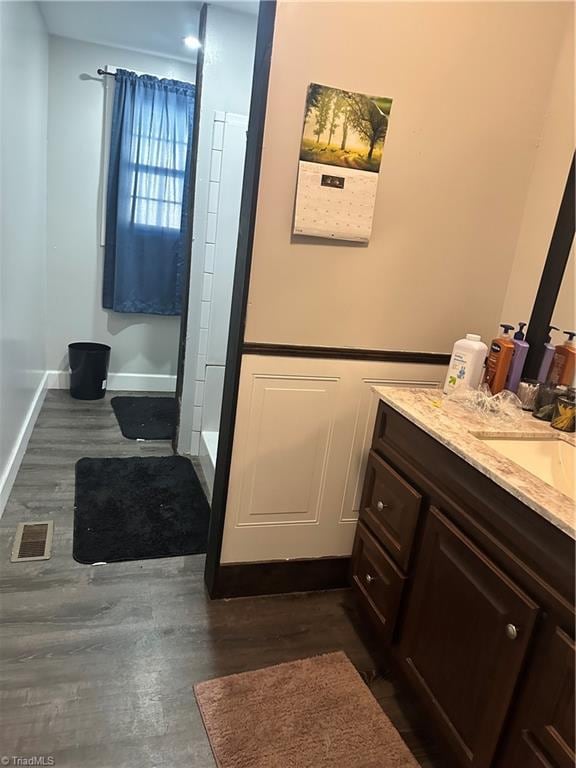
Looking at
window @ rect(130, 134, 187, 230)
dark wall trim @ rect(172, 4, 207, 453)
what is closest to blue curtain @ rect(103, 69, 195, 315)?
window @ rect(130, 134, 187, 230)

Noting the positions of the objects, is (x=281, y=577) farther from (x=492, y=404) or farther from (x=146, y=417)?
(x=146, y=417)

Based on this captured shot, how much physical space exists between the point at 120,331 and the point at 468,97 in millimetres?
3167

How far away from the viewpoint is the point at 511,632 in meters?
1.15

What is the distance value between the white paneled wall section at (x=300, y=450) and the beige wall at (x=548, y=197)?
437 millimetres

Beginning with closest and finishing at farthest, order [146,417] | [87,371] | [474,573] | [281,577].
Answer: [474,573]
[281,577]
[146,417]
[87,371]

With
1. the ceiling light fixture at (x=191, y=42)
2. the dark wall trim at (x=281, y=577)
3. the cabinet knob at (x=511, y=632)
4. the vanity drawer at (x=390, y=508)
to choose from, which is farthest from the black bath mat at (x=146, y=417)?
the cabinet knob at (x=511, y=632)

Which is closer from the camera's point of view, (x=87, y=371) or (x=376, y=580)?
(x=376, y=580)

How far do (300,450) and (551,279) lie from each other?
3.47 ft

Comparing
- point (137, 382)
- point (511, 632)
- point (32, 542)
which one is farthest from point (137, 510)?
point (137, 382)

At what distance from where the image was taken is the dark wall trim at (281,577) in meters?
2.03

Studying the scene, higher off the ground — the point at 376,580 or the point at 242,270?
the point at 242,270

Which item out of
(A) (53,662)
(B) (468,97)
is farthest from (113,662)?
(B) (468,97)

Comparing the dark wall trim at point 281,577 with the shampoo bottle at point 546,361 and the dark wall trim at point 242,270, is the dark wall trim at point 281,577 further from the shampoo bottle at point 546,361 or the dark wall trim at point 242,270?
the shampoo bottle at point 546,361

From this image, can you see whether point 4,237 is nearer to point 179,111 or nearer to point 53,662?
point 53,662
